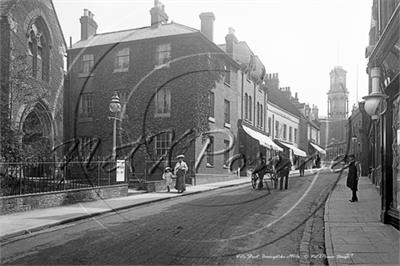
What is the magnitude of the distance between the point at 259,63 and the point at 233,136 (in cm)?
1271

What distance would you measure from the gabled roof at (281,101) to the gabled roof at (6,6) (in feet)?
110

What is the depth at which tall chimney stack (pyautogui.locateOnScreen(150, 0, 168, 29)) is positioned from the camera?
24.8m

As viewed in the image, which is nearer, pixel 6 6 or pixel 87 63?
pixel 6 6

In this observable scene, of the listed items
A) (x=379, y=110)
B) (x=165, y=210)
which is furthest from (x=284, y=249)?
(x=165, y=210)

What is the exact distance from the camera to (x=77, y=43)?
26859 mm

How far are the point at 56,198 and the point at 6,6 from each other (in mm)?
9646

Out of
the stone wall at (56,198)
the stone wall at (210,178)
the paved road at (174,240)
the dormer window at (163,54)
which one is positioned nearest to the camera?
the paved road at (174,240)

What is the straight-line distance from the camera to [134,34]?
24.8 metres

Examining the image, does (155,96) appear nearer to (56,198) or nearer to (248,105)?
(248,105)

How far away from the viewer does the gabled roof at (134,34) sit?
2316 cm

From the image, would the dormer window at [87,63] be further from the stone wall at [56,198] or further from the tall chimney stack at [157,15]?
the stone wall at [56,198]

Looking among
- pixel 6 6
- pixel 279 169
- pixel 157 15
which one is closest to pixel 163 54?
pixel 157 15

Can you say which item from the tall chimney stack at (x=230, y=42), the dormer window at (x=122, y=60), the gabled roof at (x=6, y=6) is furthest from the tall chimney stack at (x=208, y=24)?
the gabled roof at (x=6, y=6)

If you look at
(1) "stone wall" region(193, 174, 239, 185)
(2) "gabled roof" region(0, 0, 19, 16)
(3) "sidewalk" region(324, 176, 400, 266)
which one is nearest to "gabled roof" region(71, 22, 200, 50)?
(2) "gabled roof" region(0, 0, 19, 16)
